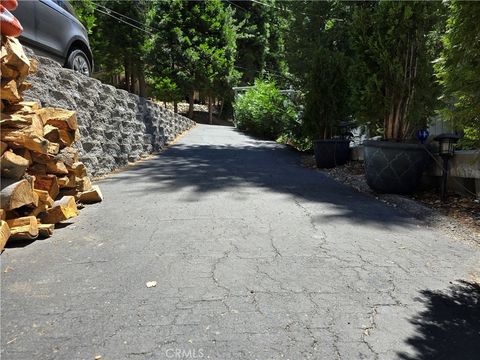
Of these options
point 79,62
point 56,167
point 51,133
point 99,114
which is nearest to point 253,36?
point 79,62

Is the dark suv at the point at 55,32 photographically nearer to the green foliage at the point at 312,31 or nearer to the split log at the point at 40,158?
the split log at the point at 40,158

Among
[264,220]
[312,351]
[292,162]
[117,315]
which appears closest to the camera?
[312,351]

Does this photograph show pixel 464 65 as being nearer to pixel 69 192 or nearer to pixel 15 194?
pixel 15 194

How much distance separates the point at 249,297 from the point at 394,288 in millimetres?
1056

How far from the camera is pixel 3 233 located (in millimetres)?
2986

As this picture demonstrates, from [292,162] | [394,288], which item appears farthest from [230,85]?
[394,288]

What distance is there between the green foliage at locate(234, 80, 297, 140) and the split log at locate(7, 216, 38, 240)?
36.2 ft

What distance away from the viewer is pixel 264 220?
4.08m

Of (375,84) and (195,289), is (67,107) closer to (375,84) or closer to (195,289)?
(195,289)

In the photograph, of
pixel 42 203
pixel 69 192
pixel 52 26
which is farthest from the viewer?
pixel 52 26

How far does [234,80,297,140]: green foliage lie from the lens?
48.9 ft

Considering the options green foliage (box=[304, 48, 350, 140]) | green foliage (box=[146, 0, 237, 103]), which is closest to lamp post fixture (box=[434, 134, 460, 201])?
green foliage (box=[304, 48, 350, 140])

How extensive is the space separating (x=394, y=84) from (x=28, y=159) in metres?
5.08

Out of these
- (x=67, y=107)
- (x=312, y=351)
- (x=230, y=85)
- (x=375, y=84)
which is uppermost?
(x=230, y=85)
